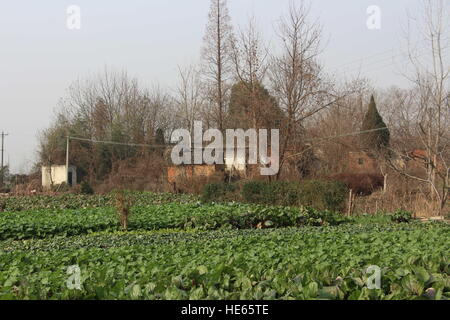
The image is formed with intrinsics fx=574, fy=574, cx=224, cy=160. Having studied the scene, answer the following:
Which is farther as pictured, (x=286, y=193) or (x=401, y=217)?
(x=286, y=193)

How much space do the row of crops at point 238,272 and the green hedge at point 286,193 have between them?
9.18 metres

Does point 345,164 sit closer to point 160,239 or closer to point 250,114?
point 250,114

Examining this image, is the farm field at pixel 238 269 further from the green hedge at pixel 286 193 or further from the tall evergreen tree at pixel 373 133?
the tall evergreen tree at pixel 373 133

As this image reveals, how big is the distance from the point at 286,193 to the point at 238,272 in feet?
45.5

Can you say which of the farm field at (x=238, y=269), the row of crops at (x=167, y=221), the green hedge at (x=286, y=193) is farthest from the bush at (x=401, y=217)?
the farm field at (x=238, y=269)

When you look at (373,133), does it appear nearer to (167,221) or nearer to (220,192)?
(220,192)

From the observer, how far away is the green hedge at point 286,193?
17641mm

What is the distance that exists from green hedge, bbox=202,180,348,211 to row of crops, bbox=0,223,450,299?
361 inches

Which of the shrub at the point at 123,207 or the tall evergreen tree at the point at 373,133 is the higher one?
the tall evergreen tree at the point at 373,133

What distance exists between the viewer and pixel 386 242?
27.3 ft

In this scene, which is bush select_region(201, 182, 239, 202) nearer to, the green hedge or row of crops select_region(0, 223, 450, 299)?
the green hedge

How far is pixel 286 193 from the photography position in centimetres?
1902

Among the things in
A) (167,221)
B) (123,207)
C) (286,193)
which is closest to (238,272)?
(123,207)

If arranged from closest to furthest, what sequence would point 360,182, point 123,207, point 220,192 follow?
point 123,207 → point 220,192 → point 360,182
